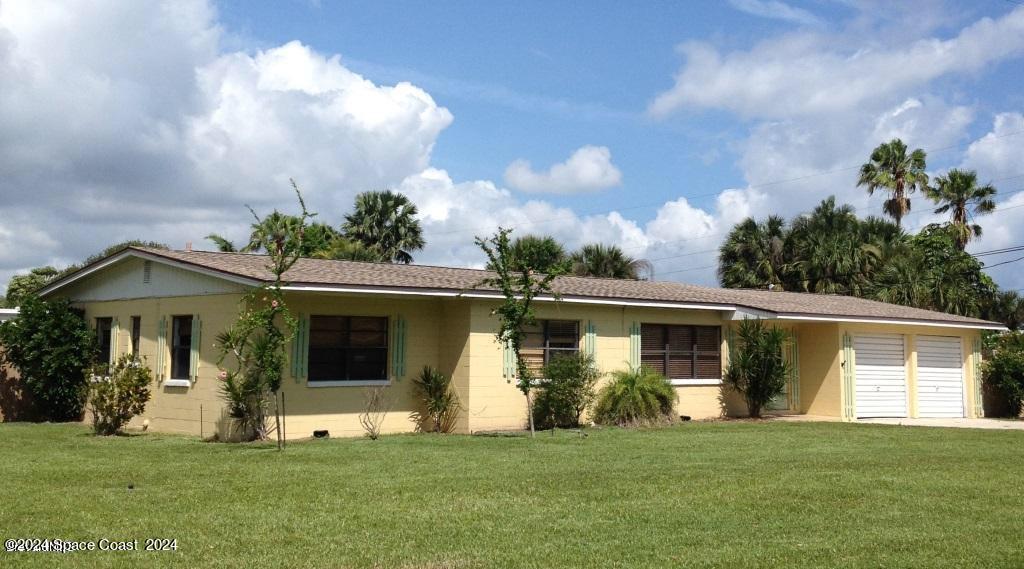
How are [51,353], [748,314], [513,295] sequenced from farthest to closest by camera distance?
[748,314] < [51,353] < [513,295]

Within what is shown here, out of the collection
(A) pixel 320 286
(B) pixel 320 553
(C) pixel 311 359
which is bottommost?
(B) pixel 320 553

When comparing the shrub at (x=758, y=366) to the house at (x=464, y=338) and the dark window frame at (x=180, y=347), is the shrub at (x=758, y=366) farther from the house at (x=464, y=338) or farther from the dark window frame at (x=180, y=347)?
the dark window frame at (x=180, y=347)

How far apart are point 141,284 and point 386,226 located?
17222mm

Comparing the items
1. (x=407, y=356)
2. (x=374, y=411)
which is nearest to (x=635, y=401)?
(x=407, y=356)

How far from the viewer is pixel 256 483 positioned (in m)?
10.7

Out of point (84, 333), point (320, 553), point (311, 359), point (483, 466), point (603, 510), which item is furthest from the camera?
point (84, 333)

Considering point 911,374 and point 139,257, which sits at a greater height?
point 139,257

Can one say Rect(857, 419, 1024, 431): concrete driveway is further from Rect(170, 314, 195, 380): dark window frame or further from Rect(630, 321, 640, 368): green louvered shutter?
Rect(170, 314, 195, 380): dark window frame

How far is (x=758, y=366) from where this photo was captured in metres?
21.4

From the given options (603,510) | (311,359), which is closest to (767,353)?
(311,359)

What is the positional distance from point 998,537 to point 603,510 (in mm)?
3530

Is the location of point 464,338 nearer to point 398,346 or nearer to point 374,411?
point 398,346

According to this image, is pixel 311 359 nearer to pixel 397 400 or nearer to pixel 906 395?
pixel 397 400

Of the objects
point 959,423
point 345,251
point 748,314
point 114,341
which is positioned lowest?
point 959,423
